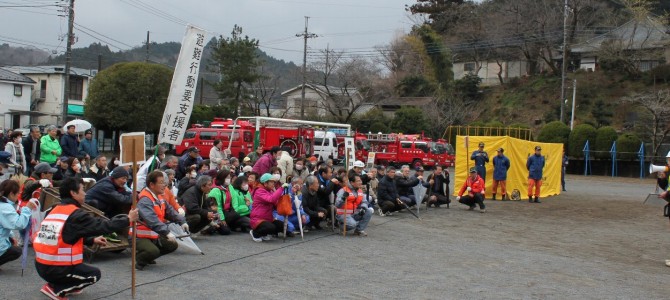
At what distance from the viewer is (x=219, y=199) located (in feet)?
36.4

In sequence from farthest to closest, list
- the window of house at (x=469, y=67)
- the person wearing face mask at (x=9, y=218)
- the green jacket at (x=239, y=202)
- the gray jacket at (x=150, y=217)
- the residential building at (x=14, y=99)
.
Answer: the window of house at (x=469, y=67) → the residential building at (x=14, y=99) → the green jacket at (x=239, y=202) → the gray jacket at (x=150, y=217) → the person wearing face mask at (x=9, y=218)

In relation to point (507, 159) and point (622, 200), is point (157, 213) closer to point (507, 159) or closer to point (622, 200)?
point (507, 159)

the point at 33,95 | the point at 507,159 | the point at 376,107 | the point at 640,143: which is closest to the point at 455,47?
the point at 376,107

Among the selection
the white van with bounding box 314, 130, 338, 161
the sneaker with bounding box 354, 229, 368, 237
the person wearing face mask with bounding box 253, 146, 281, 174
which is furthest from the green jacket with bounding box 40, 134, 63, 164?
the white van with bounding box 314, 130, 338, 161

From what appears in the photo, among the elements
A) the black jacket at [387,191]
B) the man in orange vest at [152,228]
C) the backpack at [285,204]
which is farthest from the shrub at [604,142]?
the man in orange vest at [152,228]

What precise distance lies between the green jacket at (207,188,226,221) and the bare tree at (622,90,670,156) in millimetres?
36998

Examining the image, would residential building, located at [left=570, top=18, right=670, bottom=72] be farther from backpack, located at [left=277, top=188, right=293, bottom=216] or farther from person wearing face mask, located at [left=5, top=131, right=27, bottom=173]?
person wearing face mask, located at [left=5, top=131, right=27, bottom=173]

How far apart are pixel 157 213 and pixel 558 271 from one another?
19.6 feet

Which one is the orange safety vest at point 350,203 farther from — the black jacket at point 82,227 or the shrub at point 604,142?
the shrub at point 604,142

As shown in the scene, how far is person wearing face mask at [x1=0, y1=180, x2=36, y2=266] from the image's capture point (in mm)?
6875

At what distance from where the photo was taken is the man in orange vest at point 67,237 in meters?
5.91

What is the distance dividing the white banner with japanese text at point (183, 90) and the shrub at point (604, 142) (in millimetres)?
34349

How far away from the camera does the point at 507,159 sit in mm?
19500

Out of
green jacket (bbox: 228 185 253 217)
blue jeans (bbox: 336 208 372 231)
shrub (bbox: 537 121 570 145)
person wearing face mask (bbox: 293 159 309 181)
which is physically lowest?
blue jeans (bbox: 336 208 372 231)
